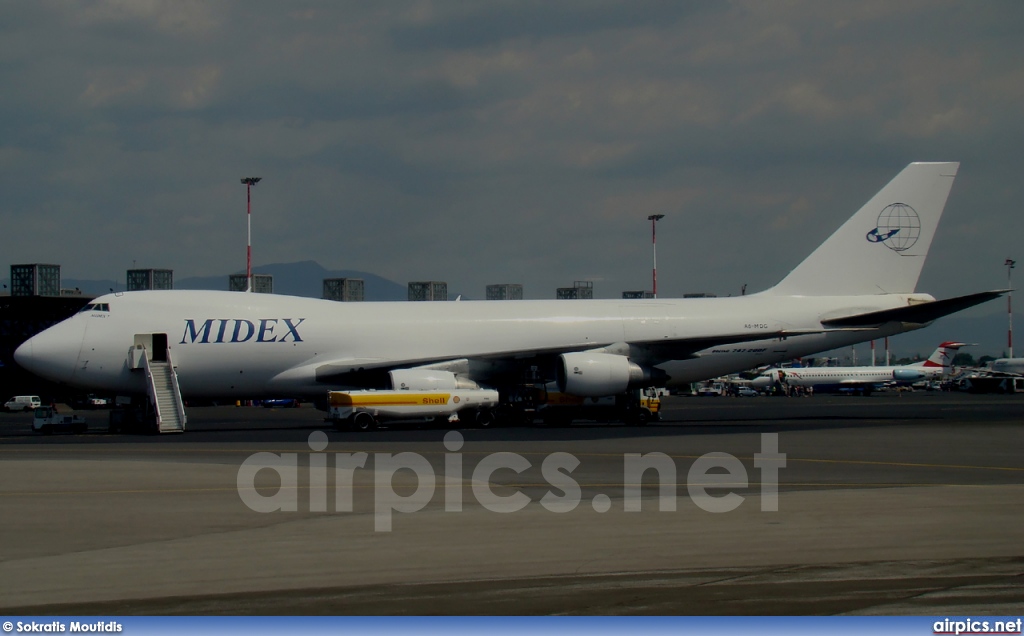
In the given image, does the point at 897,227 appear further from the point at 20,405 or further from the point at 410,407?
the point at 20,405

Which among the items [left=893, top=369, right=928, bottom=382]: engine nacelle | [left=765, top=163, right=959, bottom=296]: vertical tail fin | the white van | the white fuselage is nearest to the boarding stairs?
the white fuselage

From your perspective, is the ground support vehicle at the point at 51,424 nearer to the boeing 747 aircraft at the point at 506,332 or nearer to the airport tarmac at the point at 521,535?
the boeing 747 aircraft at the point at 506,332

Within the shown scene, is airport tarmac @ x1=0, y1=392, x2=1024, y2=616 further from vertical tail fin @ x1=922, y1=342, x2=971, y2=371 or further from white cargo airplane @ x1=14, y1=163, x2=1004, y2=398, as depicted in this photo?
vertical tail fin @ x1=922, y1=342, x2=971, y2=371

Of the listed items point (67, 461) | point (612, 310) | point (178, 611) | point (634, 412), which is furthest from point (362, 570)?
point (612, 310)

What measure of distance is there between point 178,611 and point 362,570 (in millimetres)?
2286

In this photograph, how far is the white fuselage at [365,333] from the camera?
127 ft

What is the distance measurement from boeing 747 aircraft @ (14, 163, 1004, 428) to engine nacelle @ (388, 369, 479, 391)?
2.4 inches

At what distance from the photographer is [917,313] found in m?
40.2

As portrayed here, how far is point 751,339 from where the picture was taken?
130ft

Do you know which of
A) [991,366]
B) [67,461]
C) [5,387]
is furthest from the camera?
[991,366]

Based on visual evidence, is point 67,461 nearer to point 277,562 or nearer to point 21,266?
point 277,562

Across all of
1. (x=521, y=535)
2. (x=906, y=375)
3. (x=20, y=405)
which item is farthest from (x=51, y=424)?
(x=906, y=375)

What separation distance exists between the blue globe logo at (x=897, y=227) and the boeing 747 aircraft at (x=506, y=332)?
0.20 feet

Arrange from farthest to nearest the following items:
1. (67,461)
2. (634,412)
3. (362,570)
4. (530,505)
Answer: (634,412)
(67,461)
(530,505)
(362,570)
